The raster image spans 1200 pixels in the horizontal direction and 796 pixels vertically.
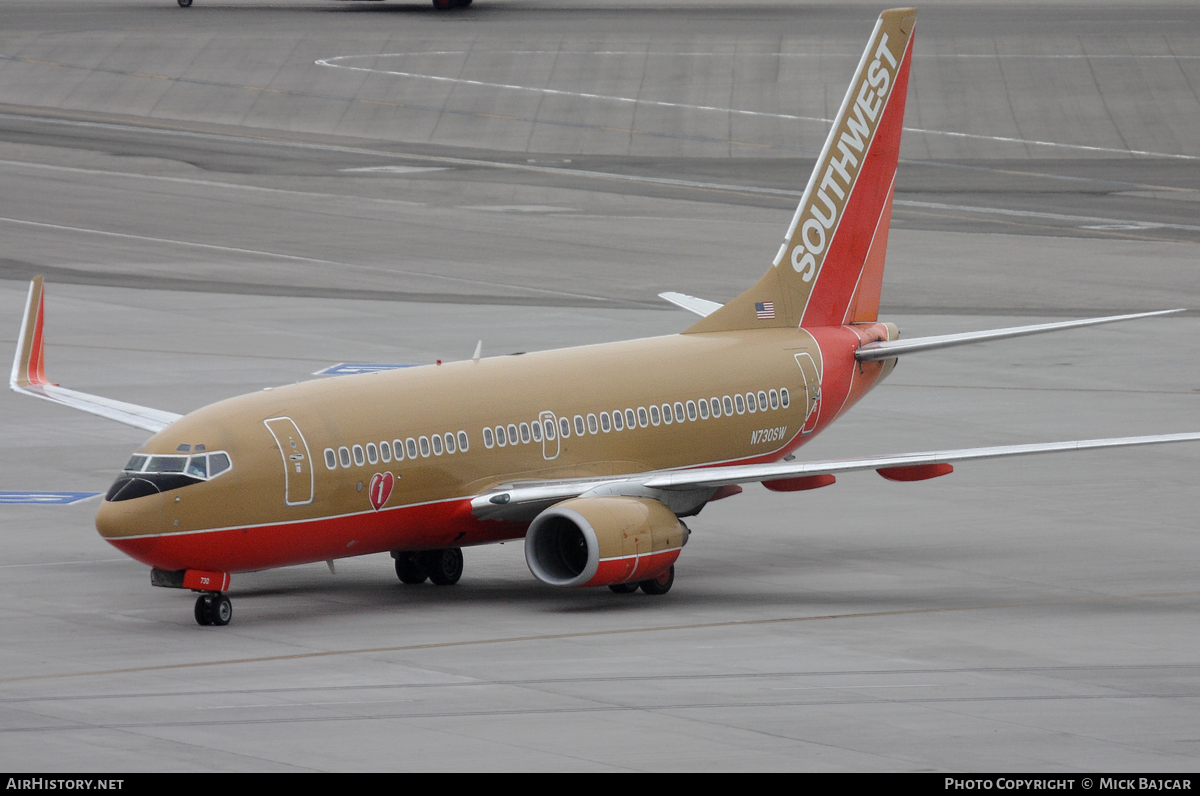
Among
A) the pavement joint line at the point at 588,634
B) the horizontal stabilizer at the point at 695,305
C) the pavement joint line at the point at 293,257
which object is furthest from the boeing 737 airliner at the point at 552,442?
Answer: the pavement joint line at the point at 293,257

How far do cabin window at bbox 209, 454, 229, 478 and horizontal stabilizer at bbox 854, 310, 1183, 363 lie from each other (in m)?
14.2

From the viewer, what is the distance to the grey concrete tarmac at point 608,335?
23.7 metres

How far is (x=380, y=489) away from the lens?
30375mm

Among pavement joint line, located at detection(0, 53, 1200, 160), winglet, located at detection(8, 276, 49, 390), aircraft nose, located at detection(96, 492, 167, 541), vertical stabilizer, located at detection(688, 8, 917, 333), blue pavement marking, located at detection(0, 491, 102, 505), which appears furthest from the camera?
pavement joint line, located at detection(0, 53, 1200, 160)

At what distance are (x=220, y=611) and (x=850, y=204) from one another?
1607 centimetres

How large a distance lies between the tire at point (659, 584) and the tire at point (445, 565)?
10.9 feet

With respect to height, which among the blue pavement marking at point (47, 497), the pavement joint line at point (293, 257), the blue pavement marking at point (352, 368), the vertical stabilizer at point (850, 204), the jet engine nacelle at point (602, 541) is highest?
the vertical stabilizer at point (850, 204)

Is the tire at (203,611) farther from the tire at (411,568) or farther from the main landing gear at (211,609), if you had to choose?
the tire at (411,568)

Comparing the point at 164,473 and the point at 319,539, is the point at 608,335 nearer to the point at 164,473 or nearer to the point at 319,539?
the point at 319,539

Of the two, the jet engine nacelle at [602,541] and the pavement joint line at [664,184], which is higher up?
the jet engine nacelle at [602,541]

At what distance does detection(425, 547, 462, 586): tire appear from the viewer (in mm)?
32719

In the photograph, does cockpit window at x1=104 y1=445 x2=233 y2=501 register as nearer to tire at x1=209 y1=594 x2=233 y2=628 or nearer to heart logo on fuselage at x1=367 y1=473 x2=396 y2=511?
tire at x1=209 y1=594 x2=233 y2=628

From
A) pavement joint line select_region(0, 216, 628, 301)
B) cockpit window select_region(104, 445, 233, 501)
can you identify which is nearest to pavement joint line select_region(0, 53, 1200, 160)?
pavement joint line select_region(0, 216, 628, 301)

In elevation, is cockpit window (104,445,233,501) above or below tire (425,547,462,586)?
above
